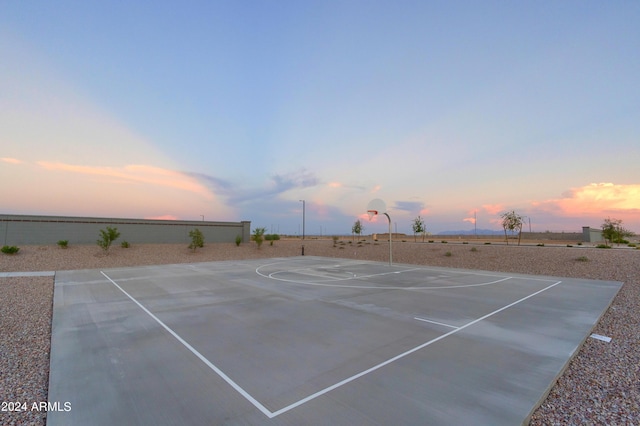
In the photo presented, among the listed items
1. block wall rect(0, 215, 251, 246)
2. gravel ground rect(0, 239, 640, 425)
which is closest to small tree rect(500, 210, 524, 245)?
gravel ground rect(0, 239, 640, 425)

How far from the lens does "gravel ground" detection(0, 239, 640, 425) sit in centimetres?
367

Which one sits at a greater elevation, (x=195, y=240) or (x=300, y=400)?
(x=195, y=240)

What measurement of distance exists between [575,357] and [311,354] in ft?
15.8

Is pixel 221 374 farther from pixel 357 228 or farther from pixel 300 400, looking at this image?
pixel 357 228

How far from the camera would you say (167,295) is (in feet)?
33.1

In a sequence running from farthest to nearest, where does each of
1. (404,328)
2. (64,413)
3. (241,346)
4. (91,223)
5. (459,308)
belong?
(91,223) → (459,308) → (404,328) → (241,346) → (64,413)

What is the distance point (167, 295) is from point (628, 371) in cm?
1176

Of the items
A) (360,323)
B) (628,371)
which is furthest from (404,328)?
(628,371)

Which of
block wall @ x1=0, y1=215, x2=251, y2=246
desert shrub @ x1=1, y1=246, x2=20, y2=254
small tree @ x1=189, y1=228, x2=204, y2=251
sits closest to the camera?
desert shrub @ x1=1, y1=246, x2=20, y2=254

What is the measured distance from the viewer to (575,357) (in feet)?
17.1

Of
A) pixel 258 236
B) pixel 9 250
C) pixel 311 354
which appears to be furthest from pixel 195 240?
pixel 311 354

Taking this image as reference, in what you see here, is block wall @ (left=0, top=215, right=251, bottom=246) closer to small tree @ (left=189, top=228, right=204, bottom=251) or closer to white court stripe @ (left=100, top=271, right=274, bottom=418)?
small tree @ (left=189, top=228, right=204, bottom=251)

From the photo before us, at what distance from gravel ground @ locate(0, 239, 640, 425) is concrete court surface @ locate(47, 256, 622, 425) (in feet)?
0.82

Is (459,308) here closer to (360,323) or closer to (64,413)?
(360,323)
